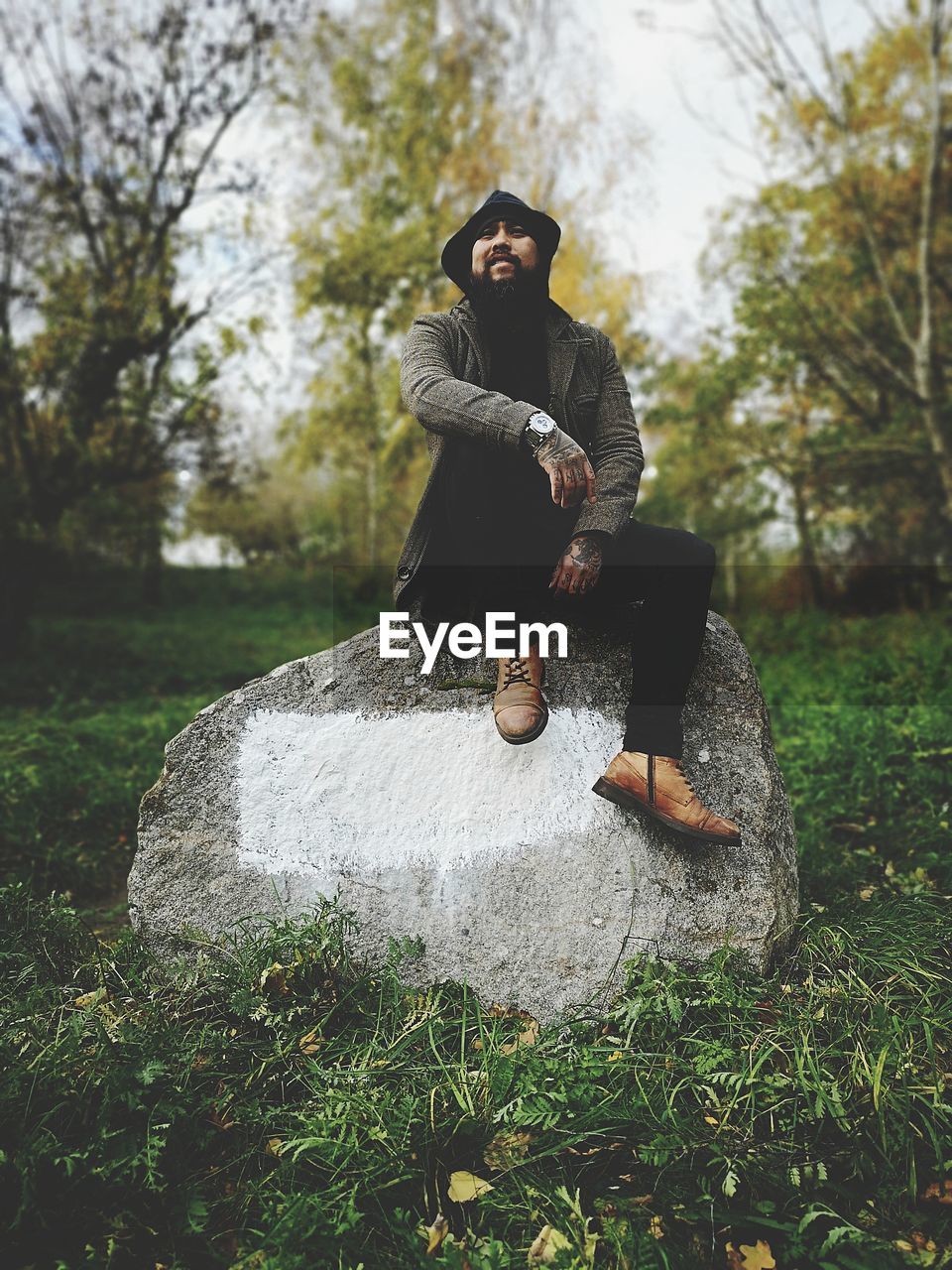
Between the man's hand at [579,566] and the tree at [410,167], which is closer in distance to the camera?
the man's hand at [579,566]

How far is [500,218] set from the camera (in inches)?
127

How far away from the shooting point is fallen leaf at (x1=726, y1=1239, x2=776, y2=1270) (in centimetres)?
195

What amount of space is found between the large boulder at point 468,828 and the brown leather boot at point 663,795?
0.12 m

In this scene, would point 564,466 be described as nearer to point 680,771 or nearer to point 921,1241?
point 680,771

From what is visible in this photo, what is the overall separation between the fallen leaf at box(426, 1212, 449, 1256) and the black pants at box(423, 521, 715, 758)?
1.49m

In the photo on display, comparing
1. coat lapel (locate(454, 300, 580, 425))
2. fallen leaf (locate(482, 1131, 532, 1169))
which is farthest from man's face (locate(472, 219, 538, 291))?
fallen leaf (locate(482, 1131, 532, 1169))

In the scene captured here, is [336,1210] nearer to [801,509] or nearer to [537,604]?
[537,604]

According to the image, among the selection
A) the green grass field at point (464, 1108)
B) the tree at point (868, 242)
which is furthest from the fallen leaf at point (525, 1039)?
the tree at point (868, 242)

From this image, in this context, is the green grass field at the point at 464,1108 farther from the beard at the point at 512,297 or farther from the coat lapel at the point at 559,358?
the beard at the point at 512,297

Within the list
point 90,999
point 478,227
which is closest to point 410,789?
point 90,999

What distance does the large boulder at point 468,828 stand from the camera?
9.43 feet

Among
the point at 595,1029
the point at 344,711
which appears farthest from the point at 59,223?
the point at 595,1029

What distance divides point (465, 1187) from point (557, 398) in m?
2.56

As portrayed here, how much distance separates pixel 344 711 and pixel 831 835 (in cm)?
275
